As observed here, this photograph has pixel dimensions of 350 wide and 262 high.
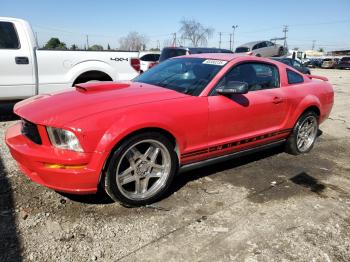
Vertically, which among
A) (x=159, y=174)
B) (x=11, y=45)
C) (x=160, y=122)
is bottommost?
(x=159, y=174)

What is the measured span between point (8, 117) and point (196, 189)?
477cm

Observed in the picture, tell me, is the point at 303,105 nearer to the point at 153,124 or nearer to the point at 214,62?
the point at 214,62

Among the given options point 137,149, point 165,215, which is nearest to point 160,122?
point 137,149

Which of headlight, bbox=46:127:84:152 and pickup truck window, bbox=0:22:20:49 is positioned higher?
pickup truck window, bbox=0:22:20:49

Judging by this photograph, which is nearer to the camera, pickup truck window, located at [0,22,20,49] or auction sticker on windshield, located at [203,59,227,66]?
auction sticker on windshield, located at [203,59,227,66]

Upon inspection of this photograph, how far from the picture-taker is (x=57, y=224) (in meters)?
2.99

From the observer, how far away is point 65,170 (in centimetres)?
Answer: 288

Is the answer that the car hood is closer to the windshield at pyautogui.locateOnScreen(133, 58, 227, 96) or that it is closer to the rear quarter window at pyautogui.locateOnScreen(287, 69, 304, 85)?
the windshield at pyautogui.locateOnScreen(133, 58, 227, 96)

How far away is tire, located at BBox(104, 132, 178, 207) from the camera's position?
121 inches

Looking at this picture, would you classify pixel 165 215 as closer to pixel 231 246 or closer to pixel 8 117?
pixel 231 246

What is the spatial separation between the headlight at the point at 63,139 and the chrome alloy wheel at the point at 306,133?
3398mm

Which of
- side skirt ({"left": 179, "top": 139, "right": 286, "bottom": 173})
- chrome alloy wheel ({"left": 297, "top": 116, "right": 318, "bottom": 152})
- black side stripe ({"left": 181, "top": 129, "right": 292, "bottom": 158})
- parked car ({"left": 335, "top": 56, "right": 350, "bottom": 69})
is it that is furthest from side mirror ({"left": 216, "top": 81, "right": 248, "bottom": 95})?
parked car ({"left": 335, "top": 56, "right": 350, "bottom": 69})

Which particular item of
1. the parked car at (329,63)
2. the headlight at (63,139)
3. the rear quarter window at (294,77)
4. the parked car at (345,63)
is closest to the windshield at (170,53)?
the rear quarter window at (294,77)

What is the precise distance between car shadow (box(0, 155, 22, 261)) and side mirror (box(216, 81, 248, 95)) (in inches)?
94.3
